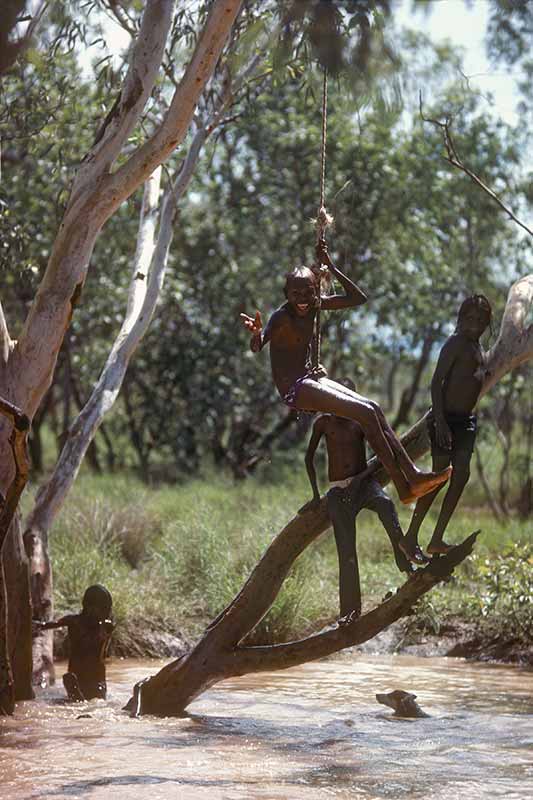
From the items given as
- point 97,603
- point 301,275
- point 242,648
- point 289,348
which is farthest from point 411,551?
point 97,603

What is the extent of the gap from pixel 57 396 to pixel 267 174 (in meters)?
7.88

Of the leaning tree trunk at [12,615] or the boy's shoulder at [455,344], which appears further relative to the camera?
the leaning tree trunk at [12,615]

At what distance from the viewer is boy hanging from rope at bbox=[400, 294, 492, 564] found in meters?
6.75

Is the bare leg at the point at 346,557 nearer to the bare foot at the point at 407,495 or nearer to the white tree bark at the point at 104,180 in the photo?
the bare foot at the point at 407,495

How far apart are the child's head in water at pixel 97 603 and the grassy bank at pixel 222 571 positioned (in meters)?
2.18

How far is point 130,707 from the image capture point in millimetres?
8203

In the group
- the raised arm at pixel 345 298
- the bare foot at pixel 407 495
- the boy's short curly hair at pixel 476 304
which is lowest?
the bare foot at pixel 407 495

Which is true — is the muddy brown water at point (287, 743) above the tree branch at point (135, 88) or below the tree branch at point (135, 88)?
below

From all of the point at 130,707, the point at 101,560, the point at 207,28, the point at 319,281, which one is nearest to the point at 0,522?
the point at 130,707

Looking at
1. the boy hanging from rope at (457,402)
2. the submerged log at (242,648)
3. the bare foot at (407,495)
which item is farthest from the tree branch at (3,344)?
the bare foot at (407,495)

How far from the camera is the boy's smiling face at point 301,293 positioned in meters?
6.41

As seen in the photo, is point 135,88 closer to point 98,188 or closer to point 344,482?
point 98,188

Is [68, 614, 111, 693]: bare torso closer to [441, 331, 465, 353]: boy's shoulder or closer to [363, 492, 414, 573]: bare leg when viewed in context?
[363, 492, 414, 573]: bare leg

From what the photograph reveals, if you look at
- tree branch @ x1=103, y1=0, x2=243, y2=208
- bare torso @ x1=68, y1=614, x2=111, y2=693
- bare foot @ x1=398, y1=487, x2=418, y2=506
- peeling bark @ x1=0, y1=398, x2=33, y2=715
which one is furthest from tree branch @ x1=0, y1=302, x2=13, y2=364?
bare foot @ x1=398, y1=487, x2=418, y2=506
